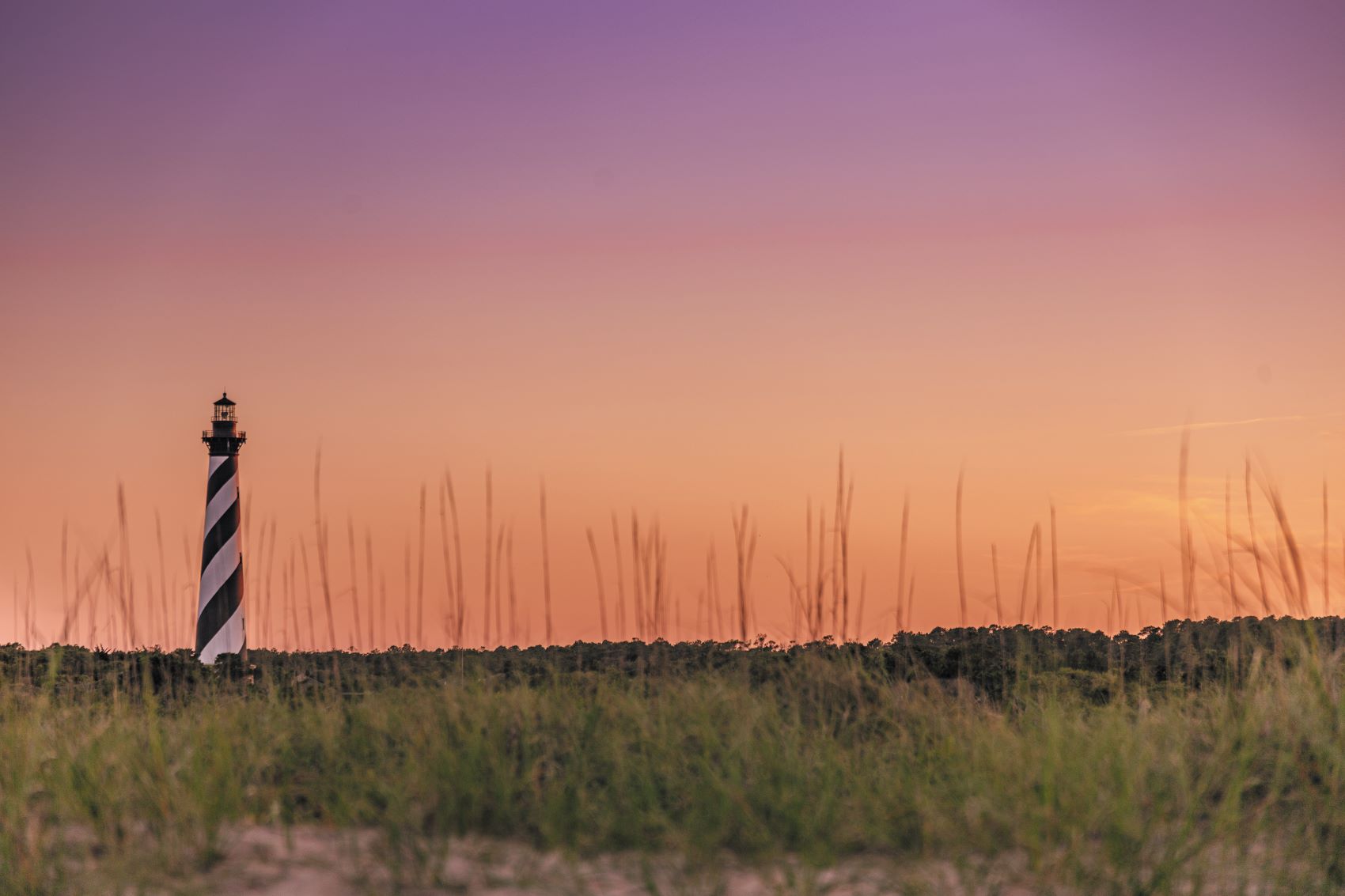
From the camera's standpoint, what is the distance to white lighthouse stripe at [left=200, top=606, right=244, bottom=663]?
18625 mm

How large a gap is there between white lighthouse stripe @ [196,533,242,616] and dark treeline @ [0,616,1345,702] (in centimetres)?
371

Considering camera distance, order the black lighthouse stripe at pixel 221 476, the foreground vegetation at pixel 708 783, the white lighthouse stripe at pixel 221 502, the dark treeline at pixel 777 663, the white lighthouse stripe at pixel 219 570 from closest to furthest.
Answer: the foreground vegetation at pixel 708 783, the dark treeline at pixel 777 663, the white lighthouse stripe at pixel 219 570, the white lighthouse stripe at pixel 221 502, the black lighthouse stripe at pixel 221 476

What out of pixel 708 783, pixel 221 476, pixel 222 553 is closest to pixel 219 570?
pixel 222 553

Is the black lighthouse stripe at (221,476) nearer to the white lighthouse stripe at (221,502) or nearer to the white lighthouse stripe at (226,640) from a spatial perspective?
the white lighthouse stripe at (221,502)

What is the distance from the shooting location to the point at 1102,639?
13.1m

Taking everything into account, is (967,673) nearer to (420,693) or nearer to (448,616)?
(448,616)

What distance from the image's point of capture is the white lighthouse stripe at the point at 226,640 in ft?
61.1

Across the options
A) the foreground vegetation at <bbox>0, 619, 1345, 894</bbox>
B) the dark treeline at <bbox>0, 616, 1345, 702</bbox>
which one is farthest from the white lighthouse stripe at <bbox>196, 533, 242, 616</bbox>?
the foreground vegetation at <bbox>0, 619, 1345, 894</bbox>

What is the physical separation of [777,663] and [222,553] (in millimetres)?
12620

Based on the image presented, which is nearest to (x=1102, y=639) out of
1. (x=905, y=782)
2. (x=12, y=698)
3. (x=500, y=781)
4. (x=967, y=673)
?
(x=967, y=673)

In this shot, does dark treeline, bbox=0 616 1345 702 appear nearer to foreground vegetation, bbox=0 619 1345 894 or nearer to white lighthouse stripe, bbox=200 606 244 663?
foreground vegetation, bbox=0 619 1345 894

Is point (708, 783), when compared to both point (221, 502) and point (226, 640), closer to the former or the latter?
point (226, 640)

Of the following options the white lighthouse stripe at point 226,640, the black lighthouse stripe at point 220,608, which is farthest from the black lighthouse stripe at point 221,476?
the white lighthouse stripe at point 226,640

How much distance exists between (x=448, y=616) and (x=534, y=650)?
4.95m
